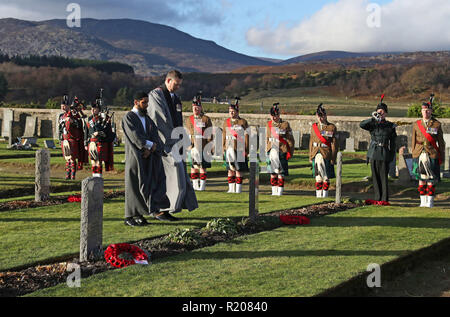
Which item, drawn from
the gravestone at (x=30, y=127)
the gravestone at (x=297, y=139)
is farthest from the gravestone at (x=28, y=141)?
the gravestone at (x=297, y=139)

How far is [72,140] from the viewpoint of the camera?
59.5 ft

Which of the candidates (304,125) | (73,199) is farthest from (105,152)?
(304,125)

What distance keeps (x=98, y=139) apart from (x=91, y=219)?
8.96m

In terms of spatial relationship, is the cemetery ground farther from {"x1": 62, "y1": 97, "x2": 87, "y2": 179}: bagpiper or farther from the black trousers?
{"x1": 62, "y1": 97, "x2": 87, "y2": 179}: bagpiper

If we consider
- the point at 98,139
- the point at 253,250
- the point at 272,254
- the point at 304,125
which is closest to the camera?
the point at 272,254

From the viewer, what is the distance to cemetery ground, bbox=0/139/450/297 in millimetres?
7156

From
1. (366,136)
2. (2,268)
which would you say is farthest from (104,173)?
(366,136)

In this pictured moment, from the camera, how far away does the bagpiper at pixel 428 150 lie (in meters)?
14.0

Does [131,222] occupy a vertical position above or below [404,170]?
below

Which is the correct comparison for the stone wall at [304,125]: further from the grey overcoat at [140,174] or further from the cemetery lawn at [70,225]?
the grey overcoat at [140,174]

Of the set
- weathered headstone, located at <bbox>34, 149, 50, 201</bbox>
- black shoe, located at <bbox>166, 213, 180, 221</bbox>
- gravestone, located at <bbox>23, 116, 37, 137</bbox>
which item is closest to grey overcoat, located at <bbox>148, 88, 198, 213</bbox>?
black shoe, located at <bbox>166, 213, 180, 221</bbox>

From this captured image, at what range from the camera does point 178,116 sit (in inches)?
442

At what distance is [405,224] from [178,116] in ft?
14.2

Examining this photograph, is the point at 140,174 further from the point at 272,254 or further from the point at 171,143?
the point at 272,254
